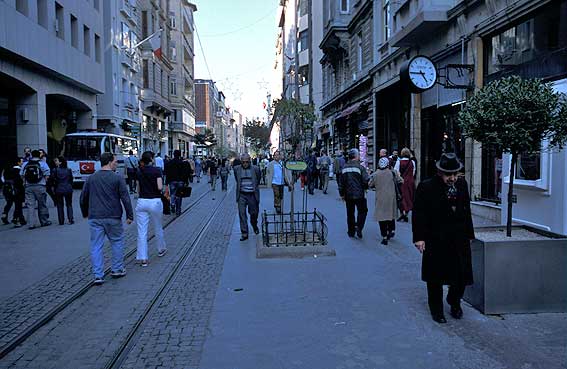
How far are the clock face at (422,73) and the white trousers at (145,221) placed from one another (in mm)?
9060

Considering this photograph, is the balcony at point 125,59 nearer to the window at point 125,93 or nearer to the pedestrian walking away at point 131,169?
the window at point 125,93

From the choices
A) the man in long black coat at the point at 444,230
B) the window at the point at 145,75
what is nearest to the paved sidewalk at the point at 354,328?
the man in long black coat at the point at 444,230

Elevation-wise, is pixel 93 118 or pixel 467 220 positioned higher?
pixel 93 118

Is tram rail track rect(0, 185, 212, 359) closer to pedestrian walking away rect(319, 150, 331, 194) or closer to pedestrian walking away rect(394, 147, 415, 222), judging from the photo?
pedestrian walking away rect(394, 147, 415, 222)

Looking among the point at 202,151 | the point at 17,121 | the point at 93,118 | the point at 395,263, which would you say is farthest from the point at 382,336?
the point at 202,151

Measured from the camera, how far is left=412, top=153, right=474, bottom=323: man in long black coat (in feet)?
16.7

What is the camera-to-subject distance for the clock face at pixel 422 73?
14711 millimetres

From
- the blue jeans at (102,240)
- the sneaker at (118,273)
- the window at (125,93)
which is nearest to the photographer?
the blue jeans at (102,240)

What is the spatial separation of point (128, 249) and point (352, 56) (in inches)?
828

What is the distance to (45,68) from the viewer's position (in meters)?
23.0

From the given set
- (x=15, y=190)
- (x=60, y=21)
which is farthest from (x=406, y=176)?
(x=60, y=21)

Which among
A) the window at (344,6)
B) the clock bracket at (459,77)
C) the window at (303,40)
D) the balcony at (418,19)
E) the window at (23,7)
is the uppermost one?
the window at (303,40)

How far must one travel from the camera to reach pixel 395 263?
314 inches

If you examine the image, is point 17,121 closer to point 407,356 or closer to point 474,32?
point 474,32
